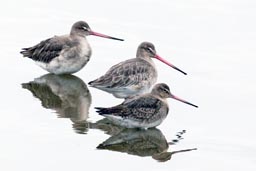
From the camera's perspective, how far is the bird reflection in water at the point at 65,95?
12.8 meters

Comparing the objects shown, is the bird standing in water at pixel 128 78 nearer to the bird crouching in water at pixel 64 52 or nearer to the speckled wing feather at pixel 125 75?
the speckled wing feather at pixel 125 75

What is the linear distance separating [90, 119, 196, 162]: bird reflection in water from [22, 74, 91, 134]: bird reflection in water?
385 millimetres

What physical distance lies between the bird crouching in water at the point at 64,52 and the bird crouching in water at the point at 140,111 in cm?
276

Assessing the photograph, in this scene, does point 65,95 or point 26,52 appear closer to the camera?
point 65,95

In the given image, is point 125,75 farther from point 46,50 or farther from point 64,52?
point 46,50

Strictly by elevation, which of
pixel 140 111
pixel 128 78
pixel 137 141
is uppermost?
pixel 128 78

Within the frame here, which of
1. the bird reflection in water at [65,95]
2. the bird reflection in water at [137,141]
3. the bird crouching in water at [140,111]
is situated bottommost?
the bird reflection in water at [137,141]

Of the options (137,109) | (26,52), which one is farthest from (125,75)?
(26,52)

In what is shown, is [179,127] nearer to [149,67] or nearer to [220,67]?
[149,67]

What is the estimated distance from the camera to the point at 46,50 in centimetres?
1525

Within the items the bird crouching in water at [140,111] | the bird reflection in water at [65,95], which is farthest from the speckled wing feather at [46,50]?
the bird crouching in water at [140,111]

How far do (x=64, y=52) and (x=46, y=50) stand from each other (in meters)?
0.35

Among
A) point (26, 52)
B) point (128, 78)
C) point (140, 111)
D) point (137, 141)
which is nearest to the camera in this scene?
point (137, 141)

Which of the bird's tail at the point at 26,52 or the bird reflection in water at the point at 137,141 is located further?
the bird's tail at the point at 26,52
